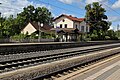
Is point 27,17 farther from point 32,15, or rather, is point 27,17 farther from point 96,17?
point 96,17

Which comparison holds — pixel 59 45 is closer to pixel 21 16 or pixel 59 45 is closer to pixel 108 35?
pixel 108 35

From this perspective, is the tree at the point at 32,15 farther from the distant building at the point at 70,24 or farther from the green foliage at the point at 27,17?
the distant building at the point at 70,24

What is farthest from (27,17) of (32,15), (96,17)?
(96,17)

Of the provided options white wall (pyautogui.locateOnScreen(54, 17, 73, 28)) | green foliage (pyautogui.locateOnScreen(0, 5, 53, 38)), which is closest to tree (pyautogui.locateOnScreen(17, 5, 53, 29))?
green foliage (pyautogui.locateOnScreen(0, 5, 53, 38))

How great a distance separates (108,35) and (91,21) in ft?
34.2

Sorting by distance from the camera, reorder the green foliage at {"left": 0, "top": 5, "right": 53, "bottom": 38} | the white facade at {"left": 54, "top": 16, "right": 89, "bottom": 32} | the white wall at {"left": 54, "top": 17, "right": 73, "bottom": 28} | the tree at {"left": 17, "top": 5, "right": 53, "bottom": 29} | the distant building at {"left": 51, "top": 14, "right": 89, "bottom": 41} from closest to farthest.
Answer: the distant building at {"left": 51, "top": 14, "right": 89, "bottom": 41} < the white facade at {"left": 54, "top": 16, "right": 89, "bottom": 32} < the white wall at {"left": 54, "top": 17, "right": 73, "bottom": 28} < the green foliage at {"left": 0, "top": 5, "right": 53, "bottom": 38} < the tree at {"left": 17, "top": 5, "right": 53, "bottom": 29}

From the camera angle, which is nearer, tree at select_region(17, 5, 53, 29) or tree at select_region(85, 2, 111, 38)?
tree at select_region(85, 2, 111, 38)

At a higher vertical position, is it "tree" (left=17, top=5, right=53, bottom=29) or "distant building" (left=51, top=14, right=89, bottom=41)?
"tree" (left=17, top=5, right=53, bottom=29)

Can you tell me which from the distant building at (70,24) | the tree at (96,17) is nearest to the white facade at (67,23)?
the distant building at (70,24)

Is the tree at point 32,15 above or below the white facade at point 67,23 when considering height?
above

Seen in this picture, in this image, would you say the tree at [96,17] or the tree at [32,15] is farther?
the tree at [32,15]

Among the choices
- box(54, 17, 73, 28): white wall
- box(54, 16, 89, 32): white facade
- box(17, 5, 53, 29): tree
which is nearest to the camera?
box(54, 16, 89, 32): white facade

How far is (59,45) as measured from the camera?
4066 centimetres

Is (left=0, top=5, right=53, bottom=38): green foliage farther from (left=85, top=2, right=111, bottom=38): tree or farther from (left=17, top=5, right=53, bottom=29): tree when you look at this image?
(left=85, top=2, right=111, bottom=38): tree
